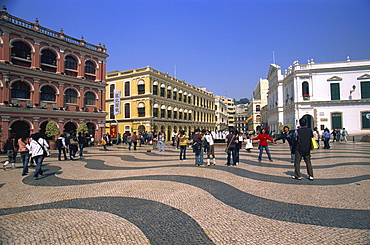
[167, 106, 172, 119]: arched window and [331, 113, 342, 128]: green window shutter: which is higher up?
[167, 106, 172, 119]: arched window

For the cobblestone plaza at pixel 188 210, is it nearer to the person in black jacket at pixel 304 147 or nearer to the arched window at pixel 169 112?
the person in black jacket at pixel 304 147

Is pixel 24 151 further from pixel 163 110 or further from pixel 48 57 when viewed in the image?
pixel 163 110

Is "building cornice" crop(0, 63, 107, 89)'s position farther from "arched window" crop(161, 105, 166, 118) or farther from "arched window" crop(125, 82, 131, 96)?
"arched window" crop(161, 105, 166, 118)

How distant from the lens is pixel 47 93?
2488 cm

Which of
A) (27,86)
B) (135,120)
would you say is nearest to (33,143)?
(27,86)

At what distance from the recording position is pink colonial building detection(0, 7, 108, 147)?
2159 cm

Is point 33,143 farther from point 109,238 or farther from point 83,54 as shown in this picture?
point 83,54

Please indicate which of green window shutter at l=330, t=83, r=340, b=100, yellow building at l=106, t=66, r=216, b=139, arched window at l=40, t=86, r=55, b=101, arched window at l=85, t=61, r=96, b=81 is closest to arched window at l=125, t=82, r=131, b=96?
yellow building at l=106, t=66, r=216, b=139

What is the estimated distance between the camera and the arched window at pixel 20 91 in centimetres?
2225

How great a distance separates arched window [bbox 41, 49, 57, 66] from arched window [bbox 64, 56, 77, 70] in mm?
1252

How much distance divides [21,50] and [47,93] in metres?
4.86

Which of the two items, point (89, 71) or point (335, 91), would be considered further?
point (335, 91)

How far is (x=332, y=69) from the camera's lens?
A: 38.6m

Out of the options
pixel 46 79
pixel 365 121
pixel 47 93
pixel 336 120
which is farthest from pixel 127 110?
pixel 365 121
